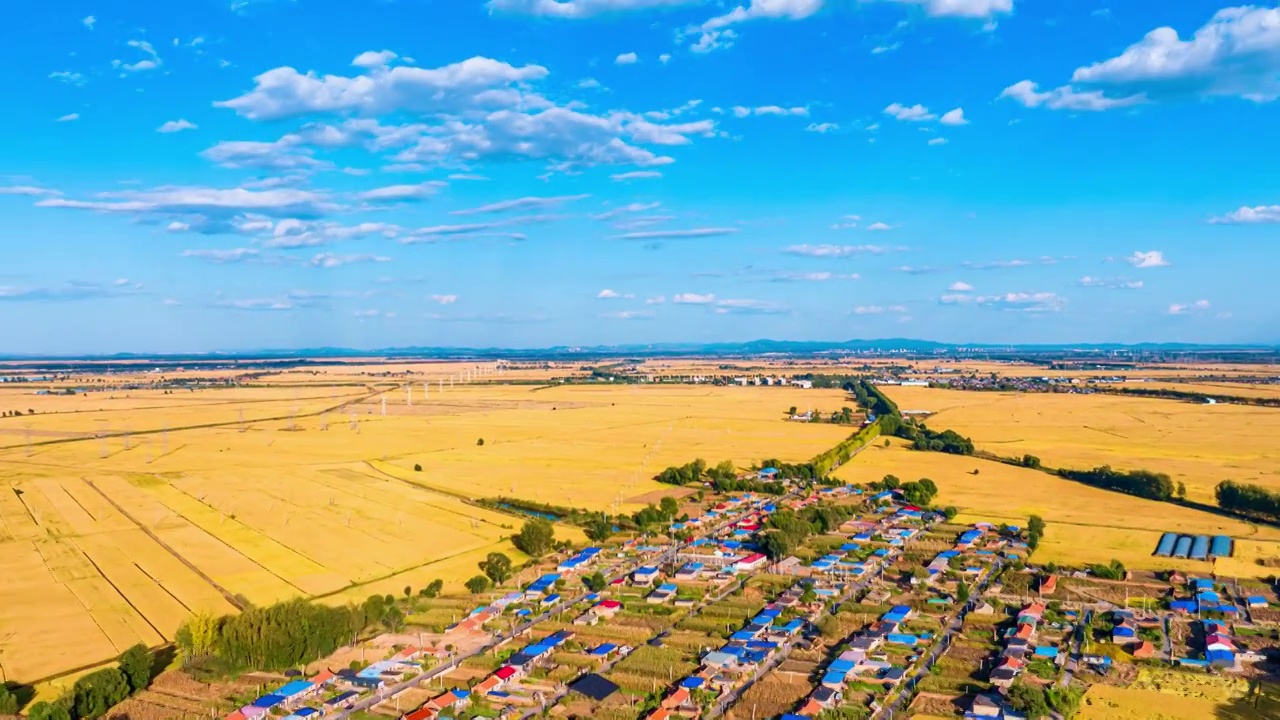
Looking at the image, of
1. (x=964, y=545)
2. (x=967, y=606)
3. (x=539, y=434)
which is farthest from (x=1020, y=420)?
(x=967, y=606)

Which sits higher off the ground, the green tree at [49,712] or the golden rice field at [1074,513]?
the golden rice field at [1074,513]

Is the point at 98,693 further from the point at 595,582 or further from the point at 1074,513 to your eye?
the point at 1074,513

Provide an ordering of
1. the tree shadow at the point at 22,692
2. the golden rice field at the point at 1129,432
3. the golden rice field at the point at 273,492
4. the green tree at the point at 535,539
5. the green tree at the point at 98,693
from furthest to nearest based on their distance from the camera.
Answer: the golden rice field at the point at 1129,432, the green tree at the point at 535,539, the golden rice field at the point at 273,492, the tree shadow at the point at 22,692, the green tree at the point at 98,693

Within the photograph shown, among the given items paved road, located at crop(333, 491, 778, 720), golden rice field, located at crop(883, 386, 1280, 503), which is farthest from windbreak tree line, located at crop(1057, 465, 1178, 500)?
paved road, located at crop(333, 491, 778, 720)

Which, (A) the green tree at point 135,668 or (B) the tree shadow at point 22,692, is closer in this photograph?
(B) the tree shadow at point 22,692

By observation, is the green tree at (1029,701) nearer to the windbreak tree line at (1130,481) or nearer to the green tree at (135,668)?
the green tree at (135,668)

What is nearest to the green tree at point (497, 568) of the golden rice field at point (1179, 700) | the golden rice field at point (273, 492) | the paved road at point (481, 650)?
the golden rice field at point (273, 492)
